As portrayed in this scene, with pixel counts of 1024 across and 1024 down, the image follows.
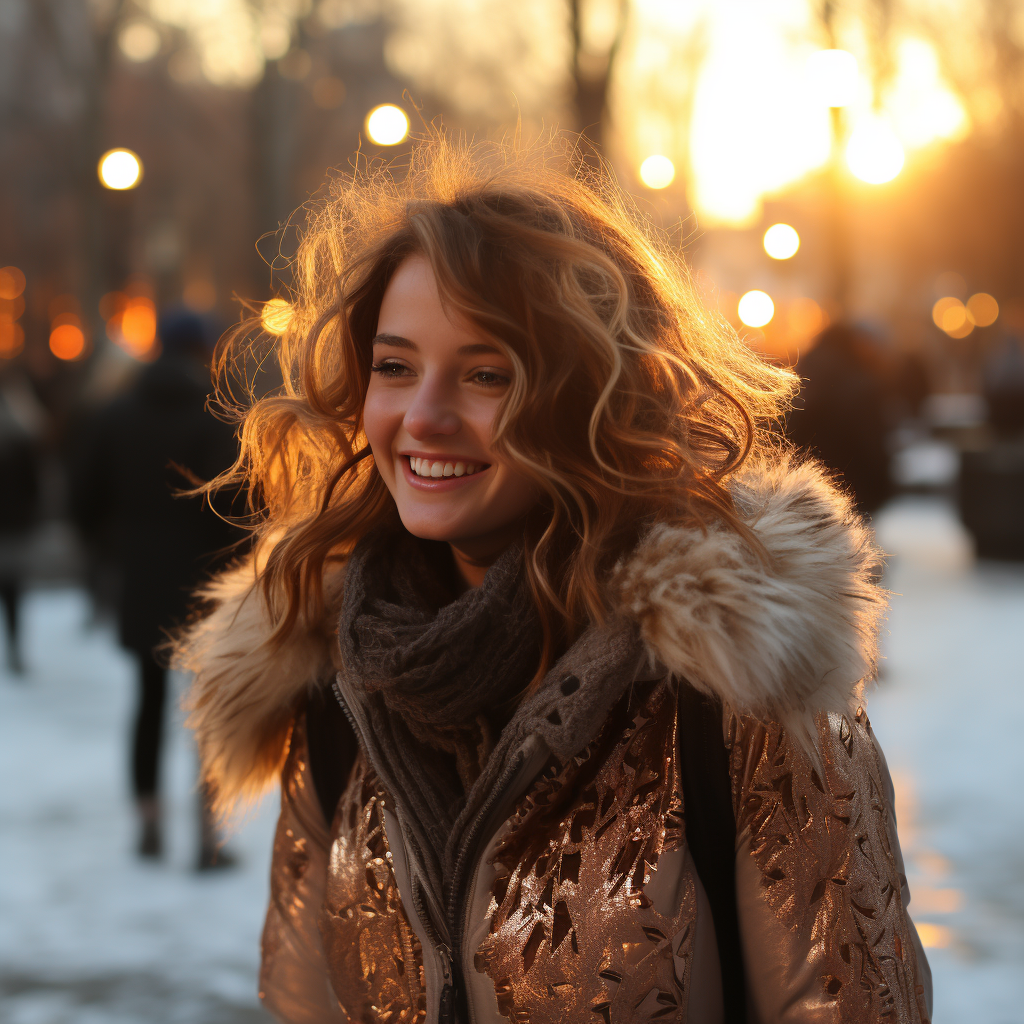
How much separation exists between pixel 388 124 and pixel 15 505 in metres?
4.29

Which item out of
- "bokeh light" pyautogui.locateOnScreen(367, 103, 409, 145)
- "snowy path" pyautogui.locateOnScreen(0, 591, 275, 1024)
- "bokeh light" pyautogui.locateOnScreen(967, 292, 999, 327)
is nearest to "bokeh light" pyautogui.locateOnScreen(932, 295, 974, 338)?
"bokeh light" pyautogui.locateOnScreen(967, 292, 999, 327)

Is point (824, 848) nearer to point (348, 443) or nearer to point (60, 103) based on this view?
point (348, 443)

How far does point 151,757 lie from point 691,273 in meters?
4.12

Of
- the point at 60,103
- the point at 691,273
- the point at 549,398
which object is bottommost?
the point at 549,398

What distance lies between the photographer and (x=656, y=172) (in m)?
20.9

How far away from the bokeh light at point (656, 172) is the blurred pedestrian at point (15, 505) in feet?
45.7

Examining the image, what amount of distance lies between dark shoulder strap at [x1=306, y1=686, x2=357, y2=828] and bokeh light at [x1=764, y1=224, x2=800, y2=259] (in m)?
13.1

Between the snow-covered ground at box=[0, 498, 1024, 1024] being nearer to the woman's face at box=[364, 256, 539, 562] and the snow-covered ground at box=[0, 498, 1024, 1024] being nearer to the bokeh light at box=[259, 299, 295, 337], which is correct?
the woman's face at box=[364, 256, 539, 562]

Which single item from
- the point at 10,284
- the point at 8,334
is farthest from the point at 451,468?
the point at 8,334

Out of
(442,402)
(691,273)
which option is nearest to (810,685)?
(442,402)

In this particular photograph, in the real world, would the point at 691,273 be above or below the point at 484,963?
above

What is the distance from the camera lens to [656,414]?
185 centimetres

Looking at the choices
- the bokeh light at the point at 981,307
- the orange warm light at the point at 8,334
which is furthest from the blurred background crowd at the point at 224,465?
the bokeh light at the point at 981,307

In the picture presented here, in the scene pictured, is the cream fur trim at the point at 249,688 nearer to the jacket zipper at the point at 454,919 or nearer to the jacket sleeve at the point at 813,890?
the jacket zipper at the point at 454,919
